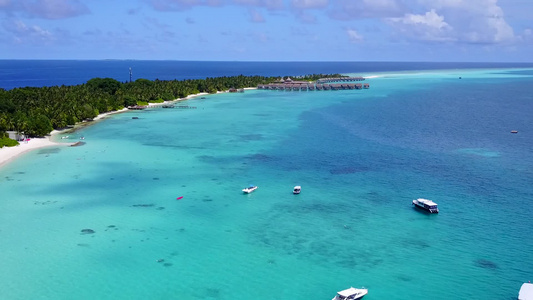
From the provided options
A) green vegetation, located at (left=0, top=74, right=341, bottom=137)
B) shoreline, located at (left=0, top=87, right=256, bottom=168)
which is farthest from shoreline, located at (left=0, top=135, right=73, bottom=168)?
green vegetation, located at (left=0, top=74, right=341, bottom=137)

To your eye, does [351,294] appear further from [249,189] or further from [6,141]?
[6,141]

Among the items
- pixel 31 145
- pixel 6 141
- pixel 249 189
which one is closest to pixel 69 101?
pixel 31 145

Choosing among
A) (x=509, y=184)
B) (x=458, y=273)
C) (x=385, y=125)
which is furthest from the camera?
(x=385, y=125)

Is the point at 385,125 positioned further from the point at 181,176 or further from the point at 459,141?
the point at 181,176

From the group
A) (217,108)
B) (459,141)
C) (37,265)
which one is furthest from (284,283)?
(217,108)

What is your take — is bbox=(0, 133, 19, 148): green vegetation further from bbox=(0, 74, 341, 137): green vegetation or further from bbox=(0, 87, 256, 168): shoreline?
bbox=(0, 74, 341, 137): green vegetation

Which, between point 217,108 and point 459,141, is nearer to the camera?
point 459,141
